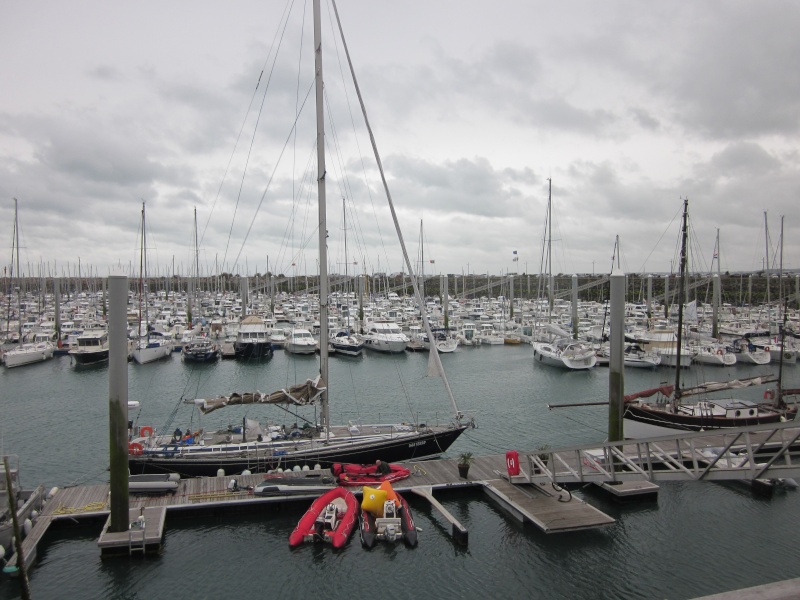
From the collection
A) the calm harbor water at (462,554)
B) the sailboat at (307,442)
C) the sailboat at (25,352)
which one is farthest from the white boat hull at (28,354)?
the sailboat at (307,442)

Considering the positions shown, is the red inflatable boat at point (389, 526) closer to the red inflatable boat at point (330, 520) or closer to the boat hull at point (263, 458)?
the red inflatable boat at point (330, 520)

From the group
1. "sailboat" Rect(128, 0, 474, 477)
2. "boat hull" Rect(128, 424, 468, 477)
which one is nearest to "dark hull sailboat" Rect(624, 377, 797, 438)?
"sailboat" Rect(128, 0, 474, 477)

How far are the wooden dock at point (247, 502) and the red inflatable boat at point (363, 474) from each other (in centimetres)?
43

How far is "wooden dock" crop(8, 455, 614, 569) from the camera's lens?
18375mm

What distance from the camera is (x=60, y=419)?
124ft

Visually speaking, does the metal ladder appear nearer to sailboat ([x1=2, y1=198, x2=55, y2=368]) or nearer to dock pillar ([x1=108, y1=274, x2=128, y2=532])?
dock pillar ([x1=108, y1=274, x2=128, y2=532])

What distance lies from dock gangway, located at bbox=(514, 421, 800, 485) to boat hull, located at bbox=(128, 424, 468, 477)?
5920mm

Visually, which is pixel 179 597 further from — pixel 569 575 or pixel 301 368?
pixel 301 368

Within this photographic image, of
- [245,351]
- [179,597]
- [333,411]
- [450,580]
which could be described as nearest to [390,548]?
[450,580]

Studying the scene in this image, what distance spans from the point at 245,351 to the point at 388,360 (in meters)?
16.9

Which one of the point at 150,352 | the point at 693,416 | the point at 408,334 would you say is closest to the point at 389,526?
the point at 693,416

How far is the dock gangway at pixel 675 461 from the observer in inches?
526

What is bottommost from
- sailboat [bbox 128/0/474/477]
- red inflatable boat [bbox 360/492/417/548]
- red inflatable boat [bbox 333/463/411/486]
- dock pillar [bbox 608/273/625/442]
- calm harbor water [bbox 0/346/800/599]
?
calm harbor water [bbox 0/346/800/599]

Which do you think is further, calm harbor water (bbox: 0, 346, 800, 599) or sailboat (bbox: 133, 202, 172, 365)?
sailboat (bbox: 133, 202, 172, 365)
